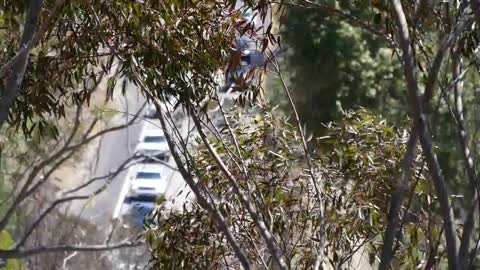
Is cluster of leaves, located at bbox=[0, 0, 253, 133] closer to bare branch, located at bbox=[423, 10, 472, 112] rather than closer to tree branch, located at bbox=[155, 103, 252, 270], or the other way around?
tree branch, located at bbox=[155, 103, 252, 270]

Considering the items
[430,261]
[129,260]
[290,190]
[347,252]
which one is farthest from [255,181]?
[129,260]

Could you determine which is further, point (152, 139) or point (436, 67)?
point (152, 139)

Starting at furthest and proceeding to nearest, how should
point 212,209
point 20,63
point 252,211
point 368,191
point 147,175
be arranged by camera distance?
point 147,175 < point 368,191 < point 212,209 < point 252,211 < point 20,63

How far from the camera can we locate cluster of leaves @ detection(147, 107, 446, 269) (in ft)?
15.3

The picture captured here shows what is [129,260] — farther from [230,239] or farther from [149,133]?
[230,239]

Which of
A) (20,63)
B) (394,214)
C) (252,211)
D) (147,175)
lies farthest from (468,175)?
(147,175)

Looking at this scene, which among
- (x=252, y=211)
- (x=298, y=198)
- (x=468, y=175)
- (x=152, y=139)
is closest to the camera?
(x=468, y=175)

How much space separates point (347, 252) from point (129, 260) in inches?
380

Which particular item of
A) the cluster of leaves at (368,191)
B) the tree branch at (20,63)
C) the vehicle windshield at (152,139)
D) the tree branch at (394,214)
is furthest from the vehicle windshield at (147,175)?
the tree branch at (394,214)

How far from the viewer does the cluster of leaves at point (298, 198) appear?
4652mm

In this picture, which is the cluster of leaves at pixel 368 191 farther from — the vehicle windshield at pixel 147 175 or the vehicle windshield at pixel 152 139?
the vehicle windshield at pixel 147 175

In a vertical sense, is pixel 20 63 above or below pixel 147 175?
above

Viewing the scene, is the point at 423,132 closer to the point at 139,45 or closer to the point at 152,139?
the point at 139,45

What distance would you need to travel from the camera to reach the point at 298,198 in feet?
16.1
